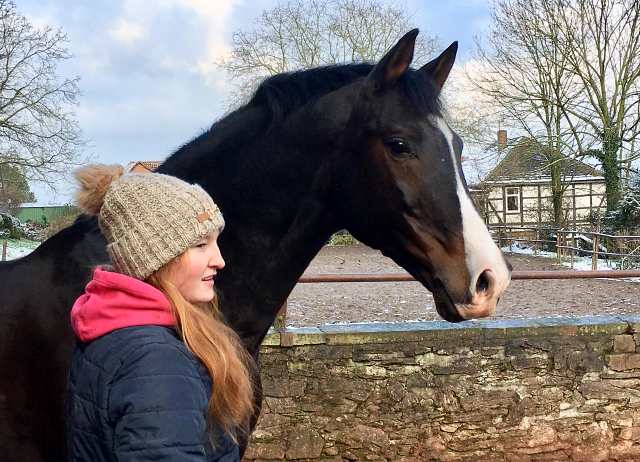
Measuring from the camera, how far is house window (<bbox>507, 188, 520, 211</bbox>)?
107 ft

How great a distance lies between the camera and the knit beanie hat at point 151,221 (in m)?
1.14

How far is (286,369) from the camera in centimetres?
349

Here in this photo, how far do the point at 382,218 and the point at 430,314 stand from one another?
666cm

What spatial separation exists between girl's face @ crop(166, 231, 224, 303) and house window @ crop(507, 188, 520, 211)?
110 ft

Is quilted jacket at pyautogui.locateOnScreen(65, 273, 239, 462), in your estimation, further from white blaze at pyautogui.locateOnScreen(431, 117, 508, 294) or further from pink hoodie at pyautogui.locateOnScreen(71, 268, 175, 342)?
white blaze at pyautogui.locateOnScreen(431, 117, 508, 294)

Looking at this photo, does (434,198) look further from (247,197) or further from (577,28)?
(577,28)

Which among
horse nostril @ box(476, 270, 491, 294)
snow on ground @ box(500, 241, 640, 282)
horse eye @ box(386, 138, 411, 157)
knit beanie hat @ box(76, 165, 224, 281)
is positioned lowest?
snow on ground @ box(500, 241, 640, 282)

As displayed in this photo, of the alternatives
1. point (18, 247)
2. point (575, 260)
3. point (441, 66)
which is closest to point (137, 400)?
point (441, 66)

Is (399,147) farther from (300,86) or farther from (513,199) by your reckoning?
(513,199)

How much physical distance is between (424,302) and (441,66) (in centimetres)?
788

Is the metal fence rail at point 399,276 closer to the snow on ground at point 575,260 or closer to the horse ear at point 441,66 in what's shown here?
the horse ear at point 441,66

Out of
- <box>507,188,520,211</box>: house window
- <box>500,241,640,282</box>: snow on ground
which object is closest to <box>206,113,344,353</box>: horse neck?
<box>500,241,640,282</box>: snow on ground

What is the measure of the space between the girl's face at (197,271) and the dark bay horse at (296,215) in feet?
2.20

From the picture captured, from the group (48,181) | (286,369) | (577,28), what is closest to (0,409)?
(286,369)
